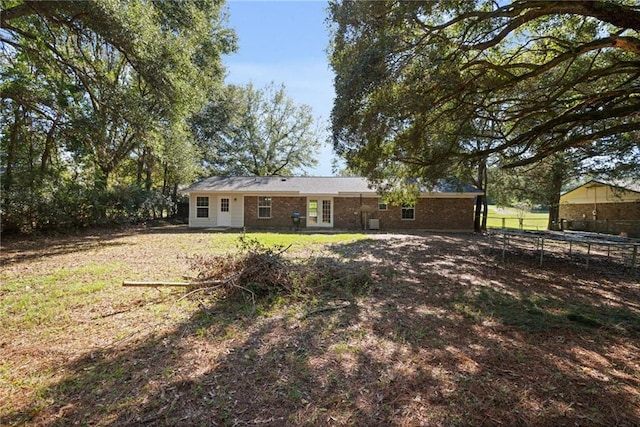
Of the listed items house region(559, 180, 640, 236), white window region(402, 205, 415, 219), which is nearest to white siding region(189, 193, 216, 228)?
white window region(402, 205, 415, 219)

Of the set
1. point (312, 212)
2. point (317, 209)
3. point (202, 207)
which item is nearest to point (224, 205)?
point (202, 207)

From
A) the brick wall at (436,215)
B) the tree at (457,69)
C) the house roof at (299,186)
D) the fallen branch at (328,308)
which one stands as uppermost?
the tree at (457,69)

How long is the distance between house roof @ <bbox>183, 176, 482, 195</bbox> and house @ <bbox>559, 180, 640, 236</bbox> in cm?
989

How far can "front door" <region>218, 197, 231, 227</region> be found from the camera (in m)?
19.7

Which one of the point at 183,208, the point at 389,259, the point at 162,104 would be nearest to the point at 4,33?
the point at 162,104

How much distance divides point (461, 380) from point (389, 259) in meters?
6.31

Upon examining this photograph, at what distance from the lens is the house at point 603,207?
20.0m

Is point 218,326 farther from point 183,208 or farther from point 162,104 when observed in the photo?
point 183,208

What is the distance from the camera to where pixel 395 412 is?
2539 mm

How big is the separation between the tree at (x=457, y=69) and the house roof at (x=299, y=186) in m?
8.70

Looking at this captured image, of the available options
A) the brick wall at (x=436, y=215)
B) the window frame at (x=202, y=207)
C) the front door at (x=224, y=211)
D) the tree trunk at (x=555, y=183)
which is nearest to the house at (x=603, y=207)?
the tree trunk at (x=555, y=183)

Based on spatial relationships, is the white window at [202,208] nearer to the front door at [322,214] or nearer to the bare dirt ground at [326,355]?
the front door at [322,214]

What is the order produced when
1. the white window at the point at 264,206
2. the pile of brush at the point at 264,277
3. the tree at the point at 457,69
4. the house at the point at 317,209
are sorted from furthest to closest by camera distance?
the white window at the point at 264,206
the house at the point at 317,209
the tree at the point at 457,69
the pile of brush at the point at 264,277

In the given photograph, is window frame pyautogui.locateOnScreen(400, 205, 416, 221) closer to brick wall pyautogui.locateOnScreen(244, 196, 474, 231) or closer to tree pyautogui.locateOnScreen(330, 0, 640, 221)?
brick wall pyautogui.locateOnScreen(244, 196, 474, 231)
